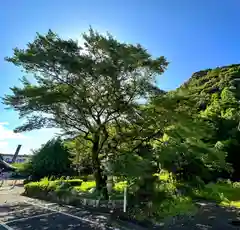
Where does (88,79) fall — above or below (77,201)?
above

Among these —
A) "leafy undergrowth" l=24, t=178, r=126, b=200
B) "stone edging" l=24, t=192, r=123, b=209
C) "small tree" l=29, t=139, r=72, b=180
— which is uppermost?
"small tree" l=29, t=139, r=72, b=180

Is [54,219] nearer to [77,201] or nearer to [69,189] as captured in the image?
[77,201]

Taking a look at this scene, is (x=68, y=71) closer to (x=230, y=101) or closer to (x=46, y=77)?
(x=46, y=77)

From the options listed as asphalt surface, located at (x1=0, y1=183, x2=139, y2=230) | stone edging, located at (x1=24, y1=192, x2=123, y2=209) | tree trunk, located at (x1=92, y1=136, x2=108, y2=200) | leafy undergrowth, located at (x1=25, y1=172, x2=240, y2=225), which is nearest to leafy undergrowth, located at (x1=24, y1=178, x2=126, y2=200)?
leafy undergrowth, located at (x1=25, y1=172, x2=240, y2=225)

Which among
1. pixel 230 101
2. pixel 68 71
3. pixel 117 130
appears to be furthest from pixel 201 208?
pixel 230 101

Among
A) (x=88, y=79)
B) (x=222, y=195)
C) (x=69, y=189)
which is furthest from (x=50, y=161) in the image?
(x=222, y=195)

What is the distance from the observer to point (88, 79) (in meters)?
10.5

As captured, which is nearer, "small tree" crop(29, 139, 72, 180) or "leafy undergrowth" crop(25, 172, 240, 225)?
"leafy undergrowth" crop(25, 172, 240, 225)

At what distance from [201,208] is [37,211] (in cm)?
685

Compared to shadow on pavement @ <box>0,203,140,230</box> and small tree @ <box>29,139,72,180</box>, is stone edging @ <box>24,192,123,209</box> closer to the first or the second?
shadow on pavement @ <box>0,203,140,230</box>

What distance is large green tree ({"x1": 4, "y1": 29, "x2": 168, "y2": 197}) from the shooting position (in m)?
9.90

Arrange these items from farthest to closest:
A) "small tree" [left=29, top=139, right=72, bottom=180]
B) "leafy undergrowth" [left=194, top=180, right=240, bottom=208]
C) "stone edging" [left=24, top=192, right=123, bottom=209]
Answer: "small tree" [left=29, top=139, right=72, bottom=180] < "leafy undergrowth" [left=194, top=180, right=240, bottom=208] < "stone edging" [left=24, top=192, right=123, bottom=209]

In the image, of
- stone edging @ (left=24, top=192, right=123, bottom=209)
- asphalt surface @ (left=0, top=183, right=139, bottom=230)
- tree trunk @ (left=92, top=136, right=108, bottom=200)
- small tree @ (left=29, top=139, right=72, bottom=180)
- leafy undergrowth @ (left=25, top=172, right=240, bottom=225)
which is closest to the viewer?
asphalt surface @ (left=0, top=183, right=139, bottom=230)

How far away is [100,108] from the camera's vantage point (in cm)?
1094
